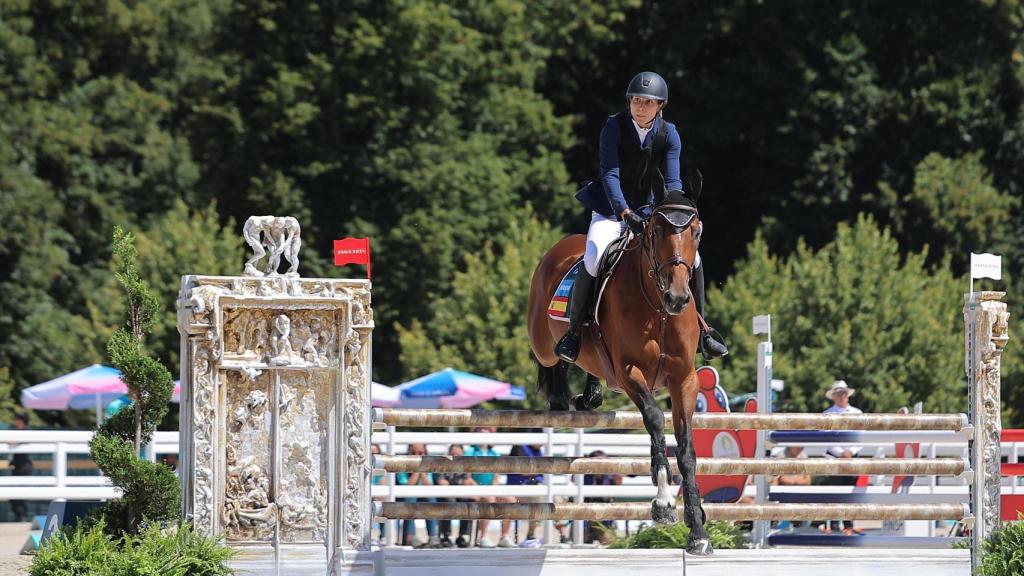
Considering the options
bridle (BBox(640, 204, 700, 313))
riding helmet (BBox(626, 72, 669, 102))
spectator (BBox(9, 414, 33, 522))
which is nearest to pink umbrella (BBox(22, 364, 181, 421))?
spectator (BBox(9, 414, 33, 522))

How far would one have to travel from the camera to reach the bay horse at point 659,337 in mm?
8297

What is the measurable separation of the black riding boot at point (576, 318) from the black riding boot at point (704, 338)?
0.64m

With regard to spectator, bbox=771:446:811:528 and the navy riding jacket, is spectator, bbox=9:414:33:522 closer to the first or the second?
spectator, bbox=771:446:811:528

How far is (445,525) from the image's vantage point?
582 inches

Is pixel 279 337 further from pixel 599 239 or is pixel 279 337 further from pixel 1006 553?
pixel 1006 553

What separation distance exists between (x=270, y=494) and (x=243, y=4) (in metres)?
22.9

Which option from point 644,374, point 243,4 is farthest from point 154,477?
point 243,4

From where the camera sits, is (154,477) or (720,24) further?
(720,24)

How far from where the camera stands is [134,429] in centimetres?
828

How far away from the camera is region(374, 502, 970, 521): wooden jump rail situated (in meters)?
8.75

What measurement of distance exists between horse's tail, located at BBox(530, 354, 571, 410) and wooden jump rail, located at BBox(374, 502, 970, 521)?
3.53 ft

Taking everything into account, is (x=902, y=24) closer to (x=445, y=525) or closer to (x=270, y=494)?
(x=445, y=525)

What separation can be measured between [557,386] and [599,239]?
1.25 meters

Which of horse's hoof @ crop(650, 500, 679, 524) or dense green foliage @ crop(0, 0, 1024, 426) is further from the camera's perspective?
dense green foliage @ crop(0, 0, 1024, 426)
